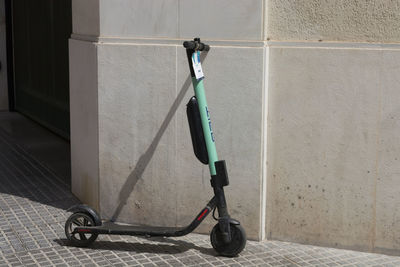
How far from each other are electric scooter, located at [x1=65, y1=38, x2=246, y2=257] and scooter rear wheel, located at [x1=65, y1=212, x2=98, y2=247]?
0.07 meters

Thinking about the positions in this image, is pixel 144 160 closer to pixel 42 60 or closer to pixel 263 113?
pixel 263 113

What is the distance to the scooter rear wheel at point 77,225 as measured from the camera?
17.2ft

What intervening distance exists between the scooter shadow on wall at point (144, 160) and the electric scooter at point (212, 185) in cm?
46

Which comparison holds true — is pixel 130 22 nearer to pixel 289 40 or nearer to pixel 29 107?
pixel 289 40

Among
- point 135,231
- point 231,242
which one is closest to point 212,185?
point 231,242

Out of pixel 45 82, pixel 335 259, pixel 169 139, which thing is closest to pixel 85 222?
pixel 169 139

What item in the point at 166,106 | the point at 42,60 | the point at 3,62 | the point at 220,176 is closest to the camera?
the point at 220,176

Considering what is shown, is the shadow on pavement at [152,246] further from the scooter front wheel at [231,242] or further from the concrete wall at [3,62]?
the concrete wall at [3,62]

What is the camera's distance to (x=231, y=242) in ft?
16.4

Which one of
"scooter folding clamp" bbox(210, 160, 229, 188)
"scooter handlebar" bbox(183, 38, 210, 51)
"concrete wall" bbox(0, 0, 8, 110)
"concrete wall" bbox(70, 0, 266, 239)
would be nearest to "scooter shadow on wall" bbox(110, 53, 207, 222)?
"concrete wall" bbox(70, 0, 266, 239)

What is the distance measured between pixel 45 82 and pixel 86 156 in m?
4.10

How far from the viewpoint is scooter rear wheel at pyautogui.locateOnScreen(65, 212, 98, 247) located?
206 inches

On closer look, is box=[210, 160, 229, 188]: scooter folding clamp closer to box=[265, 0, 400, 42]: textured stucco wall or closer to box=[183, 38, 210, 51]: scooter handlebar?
box=[183, 38, 210, 51]: scooter handlebar

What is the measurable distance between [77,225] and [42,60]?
5152 mm
